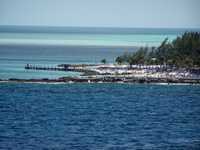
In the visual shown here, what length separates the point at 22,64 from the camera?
168 metres

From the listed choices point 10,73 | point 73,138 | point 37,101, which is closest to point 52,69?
point 10,73

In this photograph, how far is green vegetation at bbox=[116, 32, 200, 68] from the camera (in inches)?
5812

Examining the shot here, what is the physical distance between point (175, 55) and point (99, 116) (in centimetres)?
6890

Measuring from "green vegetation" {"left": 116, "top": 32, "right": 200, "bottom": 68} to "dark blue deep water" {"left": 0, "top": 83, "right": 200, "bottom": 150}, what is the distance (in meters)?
32.1

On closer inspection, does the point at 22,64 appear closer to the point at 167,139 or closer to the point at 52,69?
the point at 52,69

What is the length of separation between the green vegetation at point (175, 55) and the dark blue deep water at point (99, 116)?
105ft

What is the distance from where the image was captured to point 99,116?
85.3 metres

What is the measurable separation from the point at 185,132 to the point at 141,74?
192 feet

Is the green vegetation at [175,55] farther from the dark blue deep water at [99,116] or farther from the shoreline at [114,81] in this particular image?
the dark blue deep water at [99,116]

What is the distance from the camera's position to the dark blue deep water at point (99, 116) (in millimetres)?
66500

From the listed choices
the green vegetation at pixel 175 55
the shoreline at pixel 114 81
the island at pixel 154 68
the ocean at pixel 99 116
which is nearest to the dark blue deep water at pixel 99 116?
the ocean at pixel 99 116

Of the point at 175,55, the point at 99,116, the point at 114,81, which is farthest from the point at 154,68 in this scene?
the point at 99,116

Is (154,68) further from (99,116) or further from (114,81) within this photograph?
(99,116)

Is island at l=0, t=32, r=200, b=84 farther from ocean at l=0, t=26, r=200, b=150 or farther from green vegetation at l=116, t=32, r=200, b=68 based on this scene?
ocean at l=0, t=26, r=200, b=150
